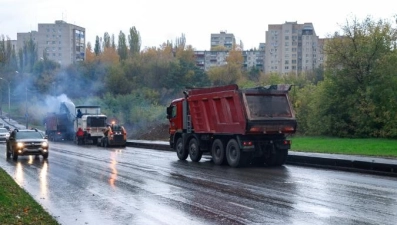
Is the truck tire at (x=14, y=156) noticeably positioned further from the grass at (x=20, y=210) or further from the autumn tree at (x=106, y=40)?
the autumn tree at (x=106, y=40)

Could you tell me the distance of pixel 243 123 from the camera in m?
22.1

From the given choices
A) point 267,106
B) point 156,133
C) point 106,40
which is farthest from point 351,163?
point 106,40

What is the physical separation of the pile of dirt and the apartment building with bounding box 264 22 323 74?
314 feet

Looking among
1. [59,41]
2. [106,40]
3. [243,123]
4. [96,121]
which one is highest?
[59,41]

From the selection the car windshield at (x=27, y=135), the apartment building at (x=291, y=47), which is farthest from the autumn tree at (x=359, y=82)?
the apartment building at (x=291, y=47)

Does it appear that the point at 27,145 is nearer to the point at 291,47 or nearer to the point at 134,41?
the point at 134,41

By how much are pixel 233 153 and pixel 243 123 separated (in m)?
1.88

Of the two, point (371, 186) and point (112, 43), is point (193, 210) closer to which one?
point (371, 186)

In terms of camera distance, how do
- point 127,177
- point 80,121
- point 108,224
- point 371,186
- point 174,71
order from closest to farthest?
1. point 108,224
2. point 371,186
3. point 127,177
4. point 80,121
5. point 174,71

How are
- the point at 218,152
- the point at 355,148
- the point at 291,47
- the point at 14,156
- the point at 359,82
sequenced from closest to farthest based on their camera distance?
the point at 218,152 < the point at 14,156 < the point at 355,148 < the point at 359,82 < the point at 291,47

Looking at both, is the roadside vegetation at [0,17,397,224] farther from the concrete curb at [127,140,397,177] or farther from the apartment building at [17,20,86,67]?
the apartment building at [17,20,86,67]

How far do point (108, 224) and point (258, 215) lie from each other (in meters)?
2.88

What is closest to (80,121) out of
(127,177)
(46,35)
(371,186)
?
(127,177)

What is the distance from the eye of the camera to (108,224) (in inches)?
423
